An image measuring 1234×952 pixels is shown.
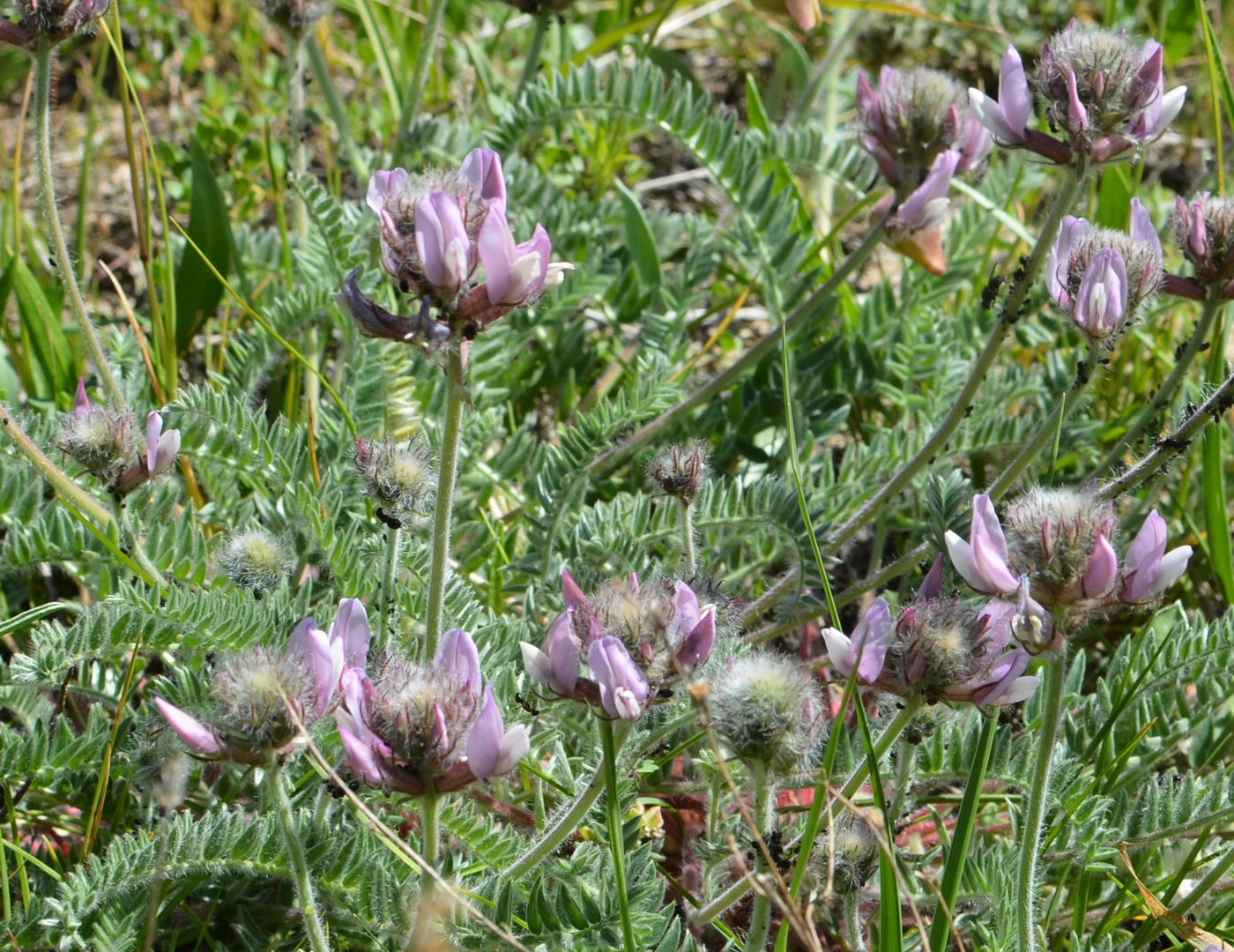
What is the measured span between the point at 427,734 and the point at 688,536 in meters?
0.93

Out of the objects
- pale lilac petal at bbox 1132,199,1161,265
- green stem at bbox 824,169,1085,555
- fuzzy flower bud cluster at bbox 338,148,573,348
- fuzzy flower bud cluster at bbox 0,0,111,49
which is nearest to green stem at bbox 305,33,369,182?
fuzzy flower bud cluster at bbox 0,0,111,49

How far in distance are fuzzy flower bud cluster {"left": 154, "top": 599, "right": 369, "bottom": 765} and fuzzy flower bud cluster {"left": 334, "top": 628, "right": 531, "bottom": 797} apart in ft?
0.18

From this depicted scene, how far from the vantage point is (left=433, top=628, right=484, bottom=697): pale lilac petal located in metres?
1.79

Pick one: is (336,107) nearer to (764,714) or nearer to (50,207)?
(50,207)

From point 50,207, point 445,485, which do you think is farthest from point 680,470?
point 50,207

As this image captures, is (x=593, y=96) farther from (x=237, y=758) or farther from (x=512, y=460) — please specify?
(x=237, y=758)

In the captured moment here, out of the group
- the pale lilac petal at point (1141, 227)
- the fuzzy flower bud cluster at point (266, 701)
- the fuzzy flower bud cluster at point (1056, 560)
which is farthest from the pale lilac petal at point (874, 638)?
the pale lilac petal at point (1141, 227)

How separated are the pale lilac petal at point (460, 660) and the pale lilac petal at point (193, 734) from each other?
0.30 metres

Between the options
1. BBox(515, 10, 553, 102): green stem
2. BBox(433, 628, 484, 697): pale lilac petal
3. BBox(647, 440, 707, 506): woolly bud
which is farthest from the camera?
BBox(515, 10, 553, 102): green stem

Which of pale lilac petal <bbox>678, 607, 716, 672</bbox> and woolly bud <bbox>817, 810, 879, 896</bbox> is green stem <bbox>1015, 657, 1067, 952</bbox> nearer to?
woolly bud <bbox>817, 810, 879, 896</bbox>

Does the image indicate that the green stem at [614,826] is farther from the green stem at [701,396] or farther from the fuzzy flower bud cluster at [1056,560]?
the green stem at [701,396]

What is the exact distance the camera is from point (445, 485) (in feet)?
6.47

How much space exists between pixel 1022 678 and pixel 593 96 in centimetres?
226

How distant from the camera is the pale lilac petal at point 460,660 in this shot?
1786 mm
